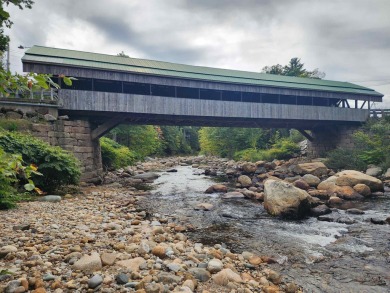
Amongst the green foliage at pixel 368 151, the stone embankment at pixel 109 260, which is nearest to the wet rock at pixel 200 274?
the stone embankment at pixel 109 260

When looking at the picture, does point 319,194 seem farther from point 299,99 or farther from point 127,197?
point 299,99

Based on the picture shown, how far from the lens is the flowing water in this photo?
4.45 m

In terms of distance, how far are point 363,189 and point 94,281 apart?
11935mm

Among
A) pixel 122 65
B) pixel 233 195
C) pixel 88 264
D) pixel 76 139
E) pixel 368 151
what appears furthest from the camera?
pixel 368 151

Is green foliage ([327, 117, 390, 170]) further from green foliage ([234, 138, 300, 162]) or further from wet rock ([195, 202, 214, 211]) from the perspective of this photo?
wet rock ([195, 202, 214, 211])

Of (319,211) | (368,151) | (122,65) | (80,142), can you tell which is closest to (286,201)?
(319,211)

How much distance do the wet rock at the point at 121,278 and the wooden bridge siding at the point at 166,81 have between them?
39.7ft

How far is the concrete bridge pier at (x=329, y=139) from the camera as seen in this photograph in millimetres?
22969

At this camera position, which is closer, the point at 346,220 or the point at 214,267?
the point at 214,267

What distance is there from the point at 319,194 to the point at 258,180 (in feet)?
18.4

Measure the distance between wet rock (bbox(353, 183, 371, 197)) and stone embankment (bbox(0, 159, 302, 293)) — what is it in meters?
8.70

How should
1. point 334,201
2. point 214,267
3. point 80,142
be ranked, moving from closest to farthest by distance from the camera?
point 214,267 < point 334,201 < point 80,142

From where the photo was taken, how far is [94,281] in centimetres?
316

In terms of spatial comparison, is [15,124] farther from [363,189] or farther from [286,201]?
[363,189]
